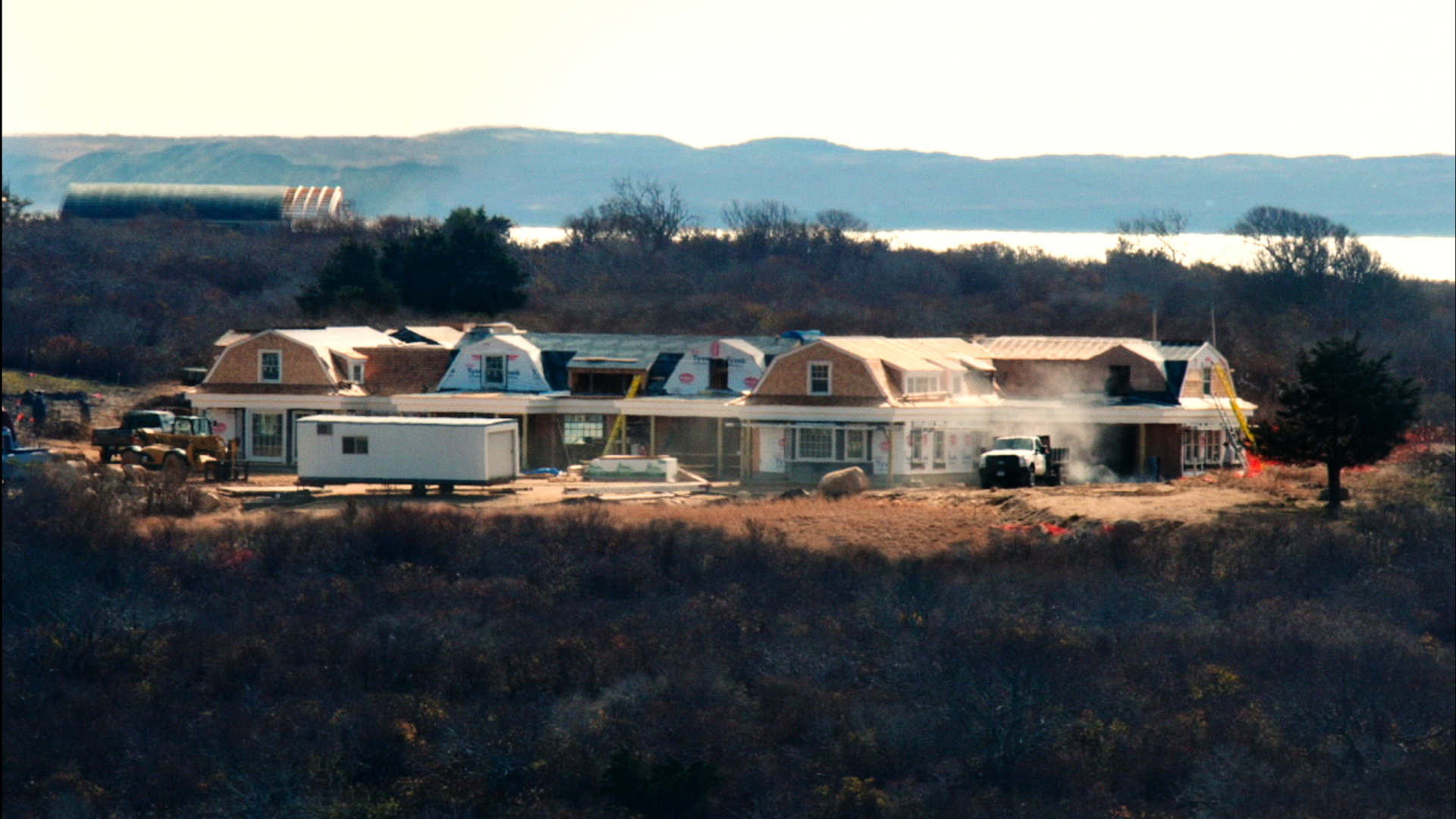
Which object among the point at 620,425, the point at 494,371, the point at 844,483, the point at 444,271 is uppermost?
the point at 444,271

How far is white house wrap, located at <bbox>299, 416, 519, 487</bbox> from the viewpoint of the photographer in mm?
58250

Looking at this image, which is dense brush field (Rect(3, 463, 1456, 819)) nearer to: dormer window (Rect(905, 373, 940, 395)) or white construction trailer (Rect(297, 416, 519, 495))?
white construction trailer (Rect(297, 416, 519, 495))

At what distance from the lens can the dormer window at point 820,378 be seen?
64.2 m

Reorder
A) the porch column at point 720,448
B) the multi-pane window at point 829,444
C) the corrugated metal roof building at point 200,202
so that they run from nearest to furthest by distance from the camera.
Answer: the multi-pane window at point 829,444 < the porch column at point 720,448 < the corrugated metal roof building at point 200,202

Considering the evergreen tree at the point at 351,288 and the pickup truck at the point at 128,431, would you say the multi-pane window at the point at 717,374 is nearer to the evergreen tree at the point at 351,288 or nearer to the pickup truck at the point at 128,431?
the pickup truck at the point at 128,431

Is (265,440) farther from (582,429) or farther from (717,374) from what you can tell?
(717,374)

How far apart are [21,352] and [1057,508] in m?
33.9

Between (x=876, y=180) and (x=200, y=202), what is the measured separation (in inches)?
2932

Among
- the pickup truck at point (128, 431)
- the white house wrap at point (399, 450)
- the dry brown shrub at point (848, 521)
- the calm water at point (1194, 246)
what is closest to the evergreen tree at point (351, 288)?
the pickup truck at point (128, 431)

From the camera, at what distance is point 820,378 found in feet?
211

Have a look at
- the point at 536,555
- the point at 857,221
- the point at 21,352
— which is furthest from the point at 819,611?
the point at 857,221

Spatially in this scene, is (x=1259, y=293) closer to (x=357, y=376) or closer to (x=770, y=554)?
(x=357, y=376)

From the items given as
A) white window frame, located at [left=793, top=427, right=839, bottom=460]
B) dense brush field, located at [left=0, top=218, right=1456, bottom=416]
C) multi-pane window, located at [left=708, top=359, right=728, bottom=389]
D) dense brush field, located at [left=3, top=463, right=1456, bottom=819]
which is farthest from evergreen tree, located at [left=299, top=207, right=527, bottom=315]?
dense brush field, located at [left=3, top=463, right=1456, bottom=819]

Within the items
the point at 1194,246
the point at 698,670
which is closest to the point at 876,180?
the point at 1194,246
